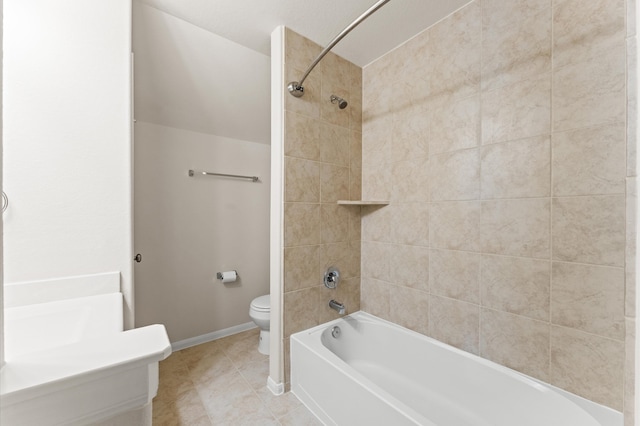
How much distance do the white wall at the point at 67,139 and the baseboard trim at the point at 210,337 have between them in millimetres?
1228

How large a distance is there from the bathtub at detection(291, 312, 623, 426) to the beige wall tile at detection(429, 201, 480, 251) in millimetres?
618

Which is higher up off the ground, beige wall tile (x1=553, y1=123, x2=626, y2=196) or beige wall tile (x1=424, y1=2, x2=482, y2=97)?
beige wall tile (x1=424, y1=2, x2=482, y2=97)

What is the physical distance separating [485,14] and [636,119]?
4.95ft

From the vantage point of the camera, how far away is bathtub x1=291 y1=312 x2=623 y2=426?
3.69ft

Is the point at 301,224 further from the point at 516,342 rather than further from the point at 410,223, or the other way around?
the point at 516,342

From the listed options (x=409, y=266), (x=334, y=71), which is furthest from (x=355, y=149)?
(x=409, y=266)

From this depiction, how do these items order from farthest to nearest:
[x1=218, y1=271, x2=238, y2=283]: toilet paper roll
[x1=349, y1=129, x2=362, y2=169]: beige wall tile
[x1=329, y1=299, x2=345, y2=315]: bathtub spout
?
[x1=218, y1=271, x2=238, y2=283]: toilet paper roll < [x1=349, y1=129, x2=362, y2=169]: beige wall tile < [x1=329, y1=299, x2=345, y2=315]: bathtub spout

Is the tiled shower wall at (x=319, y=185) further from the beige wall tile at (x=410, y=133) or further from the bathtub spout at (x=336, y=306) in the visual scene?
the beige wall tile at (x=410, y=133)

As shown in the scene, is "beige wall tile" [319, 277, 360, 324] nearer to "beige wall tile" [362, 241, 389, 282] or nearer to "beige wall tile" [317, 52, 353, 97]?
"beige wall tile" [362, 241, 389, 282]

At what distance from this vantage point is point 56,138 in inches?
41.8

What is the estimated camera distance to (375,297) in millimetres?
1981

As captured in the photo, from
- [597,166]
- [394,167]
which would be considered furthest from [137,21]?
[597,166]

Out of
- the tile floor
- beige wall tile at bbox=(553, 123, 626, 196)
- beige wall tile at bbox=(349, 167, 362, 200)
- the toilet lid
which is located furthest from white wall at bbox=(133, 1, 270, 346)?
beige wall tile at bbox=(553, 123, 626, 196)

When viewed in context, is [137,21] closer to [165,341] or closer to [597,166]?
[165,341]
